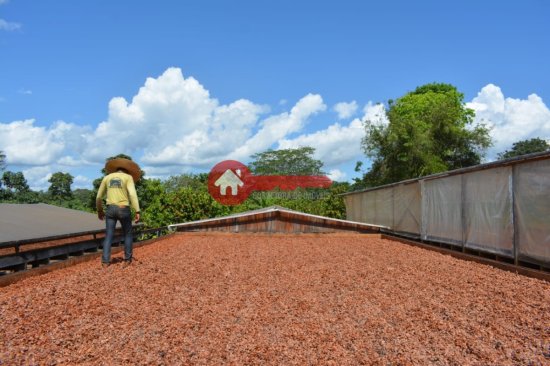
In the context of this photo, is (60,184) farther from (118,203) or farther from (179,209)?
(118,203)

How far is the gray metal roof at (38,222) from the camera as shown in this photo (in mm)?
9672

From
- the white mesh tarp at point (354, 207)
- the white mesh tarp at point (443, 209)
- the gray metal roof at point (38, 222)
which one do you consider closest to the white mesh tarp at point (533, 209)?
the white mesh tarp at point (443, 209)

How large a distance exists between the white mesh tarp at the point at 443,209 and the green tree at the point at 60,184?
123 feet

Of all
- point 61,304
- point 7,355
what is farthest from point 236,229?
point 7,355

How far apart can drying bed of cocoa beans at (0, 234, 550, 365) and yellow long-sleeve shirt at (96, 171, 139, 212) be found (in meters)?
1.05

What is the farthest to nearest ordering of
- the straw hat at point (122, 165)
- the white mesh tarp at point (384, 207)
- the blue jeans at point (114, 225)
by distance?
the white mesh tarp at point (384, 207), the straw hat at point (122, 165), the blue jeans at point (114, 225)

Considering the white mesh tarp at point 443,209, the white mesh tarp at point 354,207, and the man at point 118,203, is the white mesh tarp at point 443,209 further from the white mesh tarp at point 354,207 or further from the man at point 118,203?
the white mesh tarp at point 354,207

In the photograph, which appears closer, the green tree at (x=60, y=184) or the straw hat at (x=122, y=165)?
the straw hat at (x=122, y=165)

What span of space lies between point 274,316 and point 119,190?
3751 millimetres

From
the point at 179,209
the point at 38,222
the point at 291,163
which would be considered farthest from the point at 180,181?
the point at 38,222

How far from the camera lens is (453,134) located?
95.8 feet

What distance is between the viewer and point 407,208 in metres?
13.4

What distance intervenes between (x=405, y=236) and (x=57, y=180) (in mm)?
36980

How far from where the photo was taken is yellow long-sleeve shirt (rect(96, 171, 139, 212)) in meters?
6.88
